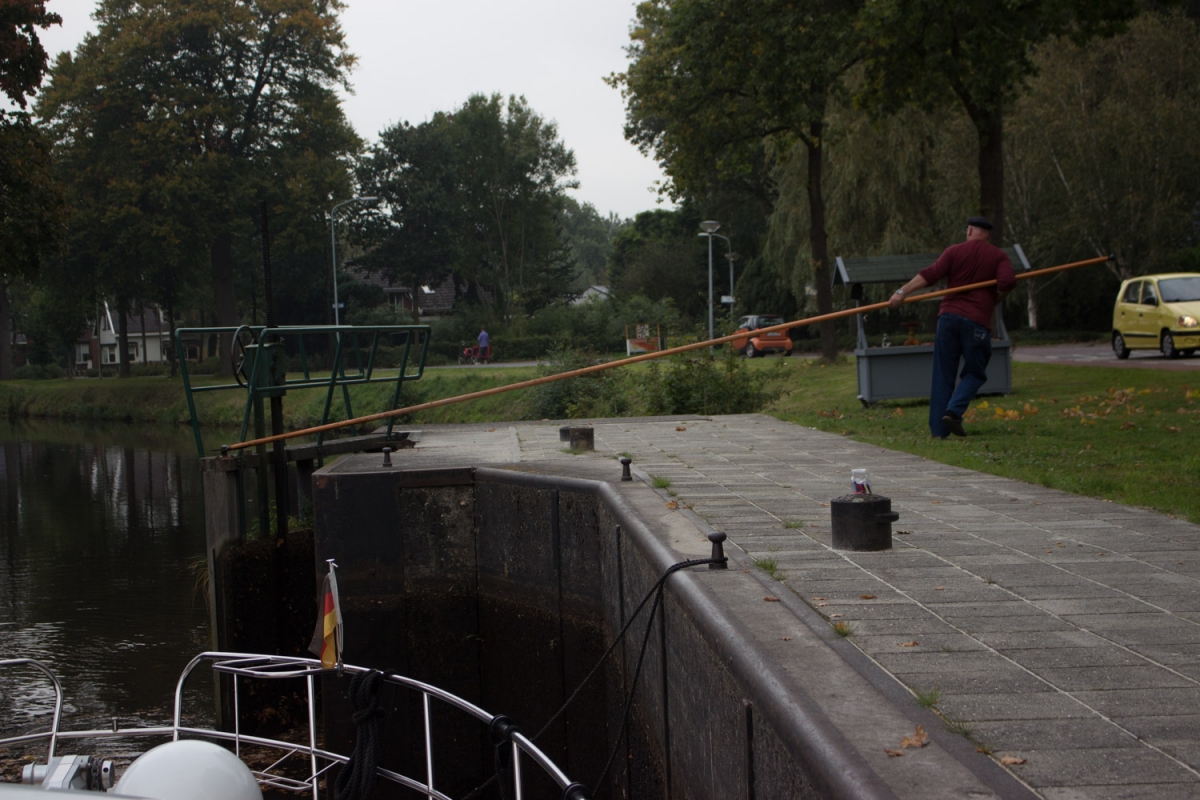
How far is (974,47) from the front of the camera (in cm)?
1719

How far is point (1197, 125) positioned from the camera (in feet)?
113

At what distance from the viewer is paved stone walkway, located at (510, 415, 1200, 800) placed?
2.84m

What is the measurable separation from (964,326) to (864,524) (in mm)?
5341

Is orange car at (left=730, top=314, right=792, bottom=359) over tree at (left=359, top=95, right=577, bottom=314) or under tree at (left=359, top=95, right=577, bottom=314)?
under

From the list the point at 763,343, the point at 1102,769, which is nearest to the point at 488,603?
the point at 1102,769

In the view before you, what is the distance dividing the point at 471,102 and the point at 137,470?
48.8 metres

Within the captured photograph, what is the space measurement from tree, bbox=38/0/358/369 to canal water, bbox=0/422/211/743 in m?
17.2

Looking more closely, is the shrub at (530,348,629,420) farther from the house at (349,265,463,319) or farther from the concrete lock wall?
the house at (349,265,463,319)

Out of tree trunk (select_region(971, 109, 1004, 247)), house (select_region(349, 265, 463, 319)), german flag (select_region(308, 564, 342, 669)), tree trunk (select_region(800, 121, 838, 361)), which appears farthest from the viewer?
house (select_region(349, 265, 463, 319))

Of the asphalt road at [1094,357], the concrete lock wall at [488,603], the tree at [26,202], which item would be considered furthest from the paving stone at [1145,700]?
the tree at [26,202]

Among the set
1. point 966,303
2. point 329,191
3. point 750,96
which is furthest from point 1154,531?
point 329,191

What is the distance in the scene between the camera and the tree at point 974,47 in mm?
16469

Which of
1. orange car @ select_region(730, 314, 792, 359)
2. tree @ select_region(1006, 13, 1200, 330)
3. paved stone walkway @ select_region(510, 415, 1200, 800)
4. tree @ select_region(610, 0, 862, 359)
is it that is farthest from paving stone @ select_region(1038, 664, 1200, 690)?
orange car @ select_region(730, 314, 792, 359)

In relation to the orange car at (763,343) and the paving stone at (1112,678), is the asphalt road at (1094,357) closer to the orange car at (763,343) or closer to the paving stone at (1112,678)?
the orange car at (763,343)
